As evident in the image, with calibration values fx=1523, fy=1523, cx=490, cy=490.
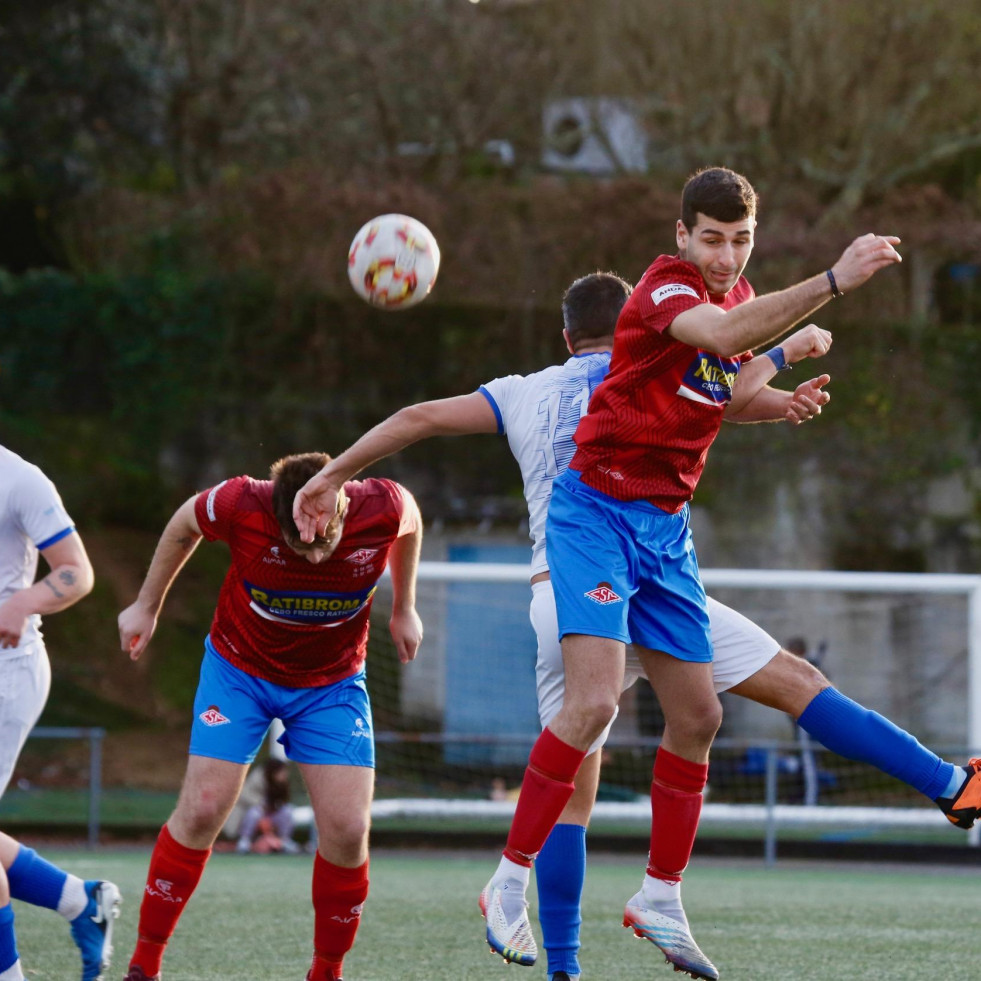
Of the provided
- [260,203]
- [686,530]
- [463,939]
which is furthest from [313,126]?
[686,530]

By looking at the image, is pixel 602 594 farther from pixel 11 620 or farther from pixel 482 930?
pixel 482 930

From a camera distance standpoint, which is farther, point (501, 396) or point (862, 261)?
point (501, 396)

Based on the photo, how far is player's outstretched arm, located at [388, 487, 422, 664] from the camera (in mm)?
5168

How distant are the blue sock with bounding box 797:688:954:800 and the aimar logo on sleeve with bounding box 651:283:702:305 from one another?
1.26m

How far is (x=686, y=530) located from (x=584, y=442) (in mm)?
435

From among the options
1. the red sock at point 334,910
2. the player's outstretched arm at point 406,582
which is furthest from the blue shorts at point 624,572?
the red sock at point 334,910

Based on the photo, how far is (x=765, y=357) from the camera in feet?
15.4

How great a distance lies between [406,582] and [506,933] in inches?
55.0

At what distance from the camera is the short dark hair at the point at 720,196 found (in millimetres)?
4242

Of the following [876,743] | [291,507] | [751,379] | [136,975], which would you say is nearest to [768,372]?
[751,379]

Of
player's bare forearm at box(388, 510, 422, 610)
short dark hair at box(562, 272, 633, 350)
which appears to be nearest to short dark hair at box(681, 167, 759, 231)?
short dark hair at box(562, 272, 633, 350)

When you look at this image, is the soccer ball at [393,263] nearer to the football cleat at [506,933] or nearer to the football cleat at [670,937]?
the football cleat at [506,933]

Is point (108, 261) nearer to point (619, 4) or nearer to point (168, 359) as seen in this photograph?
point (168, 359)

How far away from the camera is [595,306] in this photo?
5.05m
